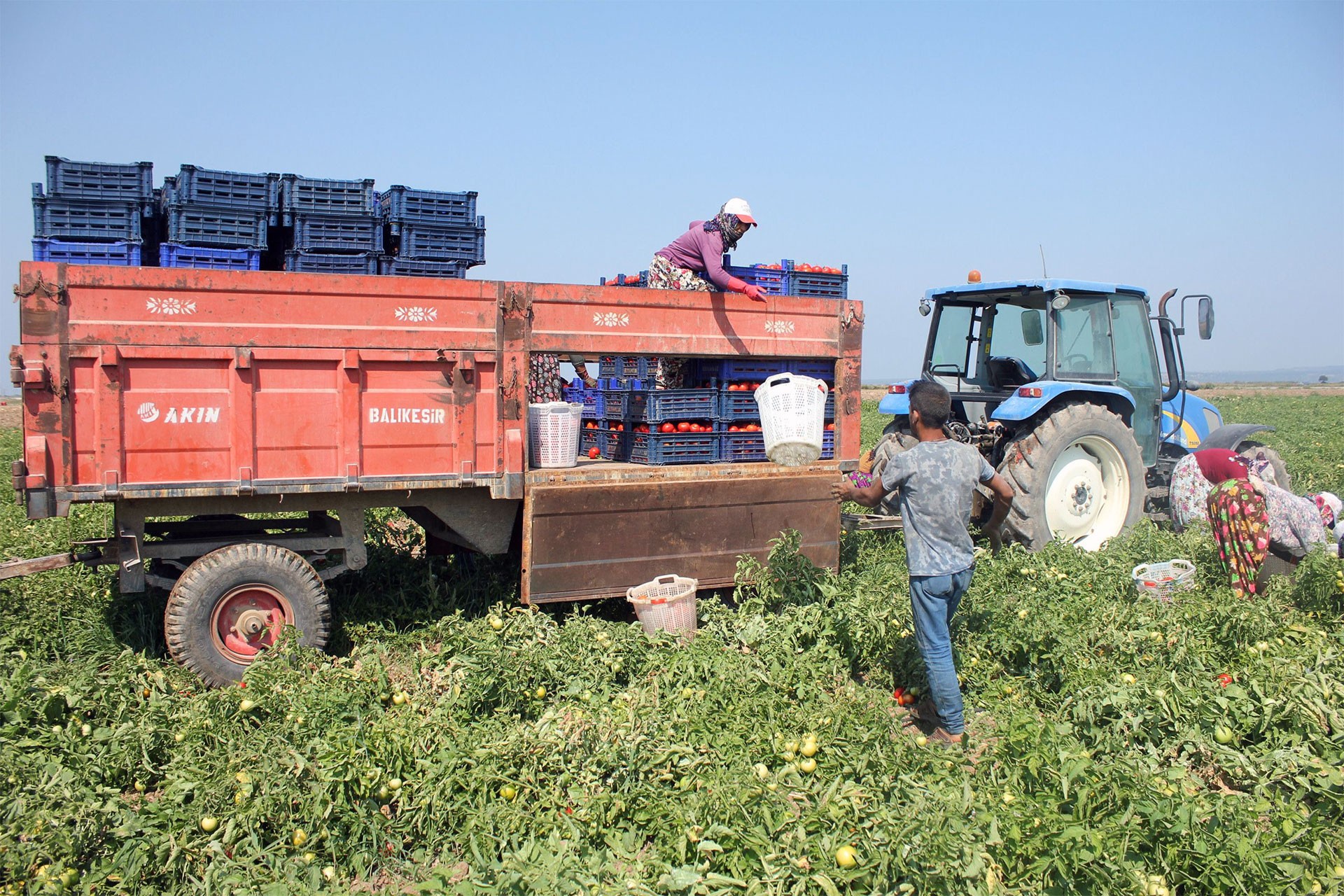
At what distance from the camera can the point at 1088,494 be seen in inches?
358

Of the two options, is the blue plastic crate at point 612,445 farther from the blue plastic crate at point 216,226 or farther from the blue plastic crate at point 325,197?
the blue plastic crate at point 216,226

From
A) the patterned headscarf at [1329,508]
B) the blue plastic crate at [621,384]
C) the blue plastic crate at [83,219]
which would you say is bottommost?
the patterned headscarf at [1329,508]

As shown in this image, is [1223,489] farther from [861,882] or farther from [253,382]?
[253,382]

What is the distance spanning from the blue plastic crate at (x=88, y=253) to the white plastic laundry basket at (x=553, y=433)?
106 inches

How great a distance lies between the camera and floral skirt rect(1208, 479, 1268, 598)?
7.07 metres

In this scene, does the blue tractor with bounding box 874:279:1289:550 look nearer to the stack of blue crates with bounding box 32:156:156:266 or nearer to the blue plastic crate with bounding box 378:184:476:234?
the blue plastic crate with bounding box 378:184:476:234

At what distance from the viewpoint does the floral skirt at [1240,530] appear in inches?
278

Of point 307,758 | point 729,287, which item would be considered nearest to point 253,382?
point 307,758

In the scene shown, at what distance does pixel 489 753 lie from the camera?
4.34 meters

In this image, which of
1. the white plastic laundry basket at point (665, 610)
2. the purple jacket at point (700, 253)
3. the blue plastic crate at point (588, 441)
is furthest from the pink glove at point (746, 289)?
the white plastic laundry basket at point (665, 610)

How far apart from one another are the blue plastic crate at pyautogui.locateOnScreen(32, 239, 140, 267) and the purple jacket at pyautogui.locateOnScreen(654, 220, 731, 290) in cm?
377

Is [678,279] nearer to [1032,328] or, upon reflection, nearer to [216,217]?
[216,217]

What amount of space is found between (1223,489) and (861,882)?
5378 millimetres

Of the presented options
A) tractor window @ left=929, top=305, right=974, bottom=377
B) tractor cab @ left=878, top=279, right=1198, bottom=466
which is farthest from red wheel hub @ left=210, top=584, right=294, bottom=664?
tractor window @ left=929, top=305, right=974, bottom=377
